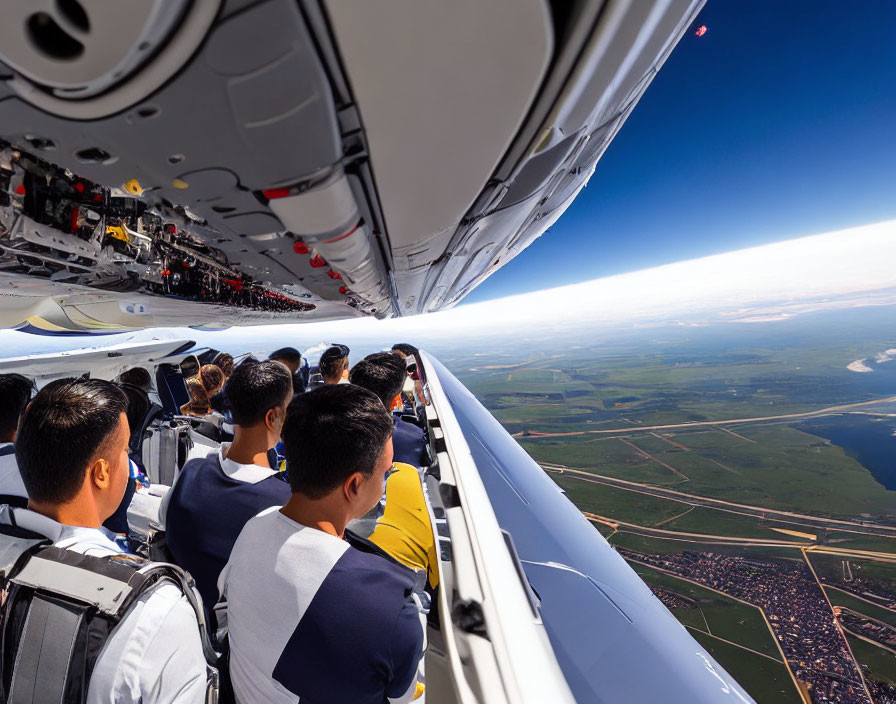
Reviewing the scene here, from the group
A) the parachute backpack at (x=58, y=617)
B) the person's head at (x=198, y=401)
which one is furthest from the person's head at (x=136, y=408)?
the parachute backpack at (x=58, y=617)

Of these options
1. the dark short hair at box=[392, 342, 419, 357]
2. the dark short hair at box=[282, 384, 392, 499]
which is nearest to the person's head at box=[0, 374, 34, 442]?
the dark short hair at box=[282, 384, 392, 499]

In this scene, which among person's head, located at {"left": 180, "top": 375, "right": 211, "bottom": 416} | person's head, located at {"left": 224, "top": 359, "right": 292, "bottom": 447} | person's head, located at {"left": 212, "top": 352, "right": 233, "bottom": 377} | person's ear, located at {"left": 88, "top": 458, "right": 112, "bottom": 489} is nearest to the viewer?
person's ear, located at {"left": 88, "top": 458, "right": 112, "bottom": 489}

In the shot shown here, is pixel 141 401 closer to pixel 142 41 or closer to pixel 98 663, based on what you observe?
pixel 98 663

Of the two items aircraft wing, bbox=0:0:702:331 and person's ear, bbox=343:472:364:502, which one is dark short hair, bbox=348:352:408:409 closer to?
aircraft wing, bbox=0:0:702:331

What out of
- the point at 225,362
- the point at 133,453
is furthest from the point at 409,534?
the point at 225,362

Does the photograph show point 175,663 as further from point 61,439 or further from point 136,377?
point 136,377

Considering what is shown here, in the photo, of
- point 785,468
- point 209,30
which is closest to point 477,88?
point 209,30
